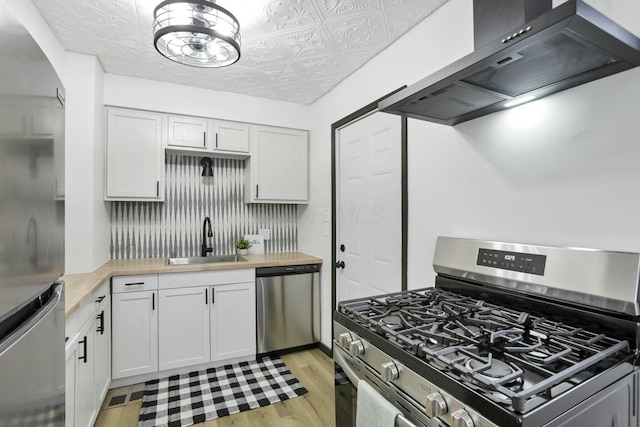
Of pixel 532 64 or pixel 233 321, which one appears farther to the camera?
pixel 233 321

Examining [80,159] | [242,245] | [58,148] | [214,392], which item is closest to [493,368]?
[58,148]

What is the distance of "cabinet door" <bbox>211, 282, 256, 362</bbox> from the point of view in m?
2.72

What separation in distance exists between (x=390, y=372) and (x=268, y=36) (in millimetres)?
2101

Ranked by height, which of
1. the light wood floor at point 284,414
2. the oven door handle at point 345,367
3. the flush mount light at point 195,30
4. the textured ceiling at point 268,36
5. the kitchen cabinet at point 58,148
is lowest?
the light wood floor at point 284,414

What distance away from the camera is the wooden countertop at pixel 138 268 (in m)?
1.75

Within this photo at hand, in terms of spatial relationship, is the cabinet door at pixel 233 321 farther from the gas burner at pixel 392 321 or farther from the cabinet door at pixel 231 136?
the gas burner at pixel 392 321

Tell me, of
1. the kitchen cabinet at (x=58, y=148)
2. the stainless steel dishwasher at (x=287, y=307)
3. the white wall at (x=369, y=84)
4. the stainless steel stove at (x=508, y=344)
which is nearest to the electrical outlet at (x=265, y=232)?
the white wall at (x=369, y=84)

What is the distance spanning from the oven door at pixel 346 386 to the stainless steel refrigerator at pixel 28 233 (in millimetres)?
923

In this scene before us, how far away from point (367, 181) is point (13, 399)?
216 cm

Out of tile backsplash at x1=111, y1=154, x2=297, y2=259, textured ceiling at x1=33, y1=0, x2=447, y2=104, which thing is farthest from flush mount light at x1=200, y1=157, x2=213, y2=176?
textured ceiling at x1=33, y1=0, x2=447, y2=104

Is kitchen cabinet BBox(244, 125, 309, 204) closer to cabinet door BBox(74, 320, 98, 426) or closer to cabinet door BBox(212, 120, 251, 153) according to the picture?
cabinet door BBox(212, 120, 251, 153)

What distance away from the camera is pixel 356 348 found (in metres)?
1.18

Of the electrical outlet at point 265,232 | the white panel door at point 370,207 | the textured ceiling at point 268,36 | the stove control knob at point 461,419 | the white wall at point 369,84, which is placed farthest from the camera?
the electrical outlet at point 265,232

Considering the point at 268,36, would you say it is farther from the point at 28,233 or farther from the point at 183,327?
the point at 183,327
